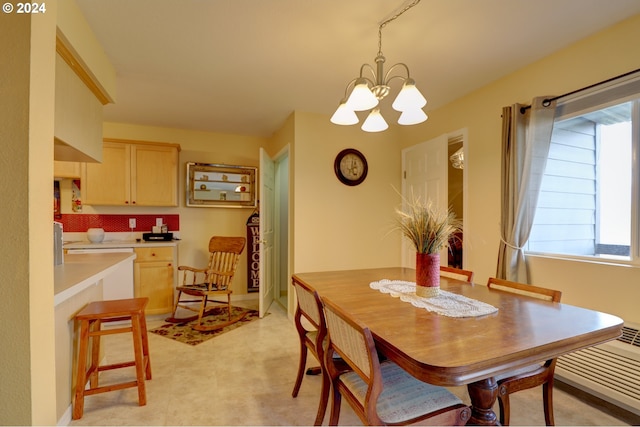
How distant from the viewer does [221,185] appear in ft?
13.9

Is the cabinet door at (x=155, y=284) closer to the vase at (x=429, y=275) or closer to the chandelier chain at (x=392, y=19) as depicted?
the vase at (x=429, y=275)

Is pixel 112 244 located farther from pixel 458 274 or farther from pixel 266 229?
pixel 458 274

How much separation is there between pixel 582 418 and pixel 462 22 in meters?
2.49

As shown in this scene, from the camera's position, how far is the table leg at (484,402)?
1.19 m

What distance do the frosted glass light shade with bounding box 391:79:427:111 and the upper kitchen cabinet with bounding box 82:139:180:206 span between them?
10.3ft

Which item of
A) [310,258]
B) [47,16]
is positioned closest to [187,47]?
[47,16]

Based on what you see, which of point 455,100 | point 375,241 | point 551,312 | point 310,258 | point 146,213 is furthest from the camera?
point 146,213

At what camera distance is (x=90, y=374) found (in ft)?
6.19

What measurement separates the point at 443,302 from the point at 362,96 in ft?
3.76

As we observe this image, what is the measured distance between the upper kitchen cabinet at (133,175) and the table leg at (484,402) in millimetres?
3662

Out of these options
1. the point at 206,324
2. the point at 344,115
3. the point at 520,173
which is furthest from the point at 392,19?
the point at 206,324

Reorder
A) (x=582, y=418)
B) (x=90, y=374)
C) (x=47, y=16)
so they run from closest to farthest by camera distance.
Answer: (x=47, y=16), (x=582, y=418), (x=90, y=374)

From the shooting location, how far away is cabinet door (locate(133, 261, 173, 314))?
339cm

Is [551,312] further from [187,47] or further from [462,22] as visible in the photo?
[187,47]
